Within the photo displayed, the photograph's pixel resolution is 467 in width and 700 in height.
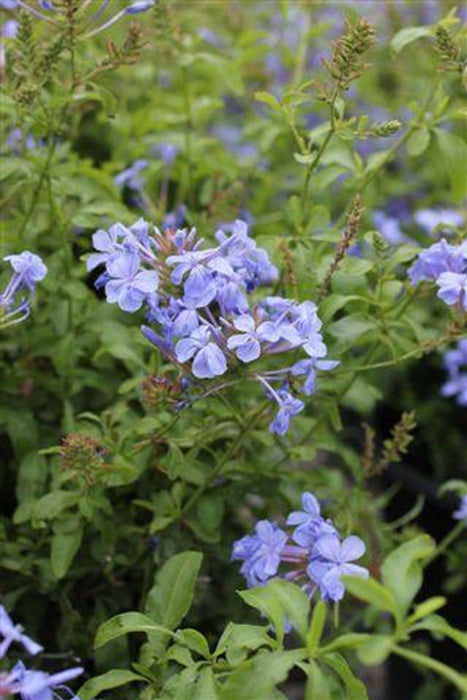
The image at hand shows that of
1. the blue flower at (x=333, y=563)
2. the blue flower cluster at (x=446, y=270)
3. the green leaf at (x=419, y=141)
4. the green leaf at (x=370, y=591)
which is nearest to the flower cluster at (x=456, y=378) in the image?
the green leaf at (x=419, y=141)

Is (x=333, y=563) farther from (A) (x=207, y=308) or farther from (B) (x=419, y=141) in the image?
(B) (x=419, y=141)

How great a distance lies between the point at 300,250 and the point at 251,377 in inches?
9.8

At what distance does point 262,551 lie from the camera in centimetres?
116

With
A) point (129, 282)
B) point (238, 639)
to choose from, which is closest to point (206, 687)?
point (238, 639)

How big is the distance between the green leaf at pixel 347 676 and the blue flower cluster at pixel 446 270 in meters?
0.41

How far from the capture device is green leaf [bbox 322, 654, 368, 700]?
35.5 inches

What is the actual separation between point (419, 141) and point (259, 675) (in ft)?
2.66

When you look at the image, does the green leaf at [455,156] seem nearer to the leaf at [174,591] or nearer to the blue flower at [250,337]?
the blue flower at [250,337]

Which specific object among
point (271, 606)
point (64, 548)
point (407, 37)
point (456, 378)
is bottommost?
point (456, 378)

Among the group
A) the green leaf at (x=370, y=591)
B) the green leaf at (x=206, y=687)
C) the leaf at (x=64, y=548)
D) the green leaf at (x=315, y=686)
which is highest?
the green leaf at (x=370, y=591)

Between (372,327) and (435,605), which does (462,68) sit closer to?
(372,327)

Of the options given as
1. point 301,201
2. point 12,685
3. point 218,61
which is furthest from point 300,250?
point 12,685

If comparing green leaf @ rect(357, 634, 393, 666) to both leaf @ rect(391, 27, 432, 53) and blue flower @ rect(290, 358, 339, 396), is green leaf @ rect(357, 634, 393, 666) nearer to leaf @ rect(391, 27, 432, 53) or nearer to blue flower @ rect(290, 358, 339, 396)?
blue flower @ rect(290, 358, 339, 396)

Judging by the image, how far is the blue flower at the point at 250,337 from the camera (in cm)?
105
